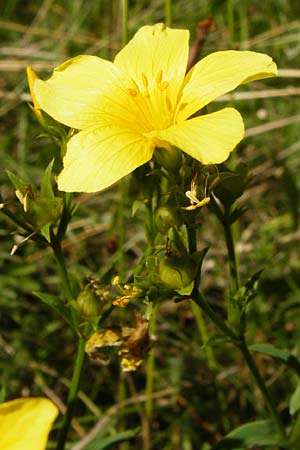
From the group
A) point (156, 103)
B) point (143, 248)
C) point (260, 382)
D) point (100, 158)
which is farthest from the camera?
point (143, 248)

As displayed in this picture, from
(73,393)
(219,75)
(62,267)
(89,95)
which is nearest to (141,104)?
(89,95)

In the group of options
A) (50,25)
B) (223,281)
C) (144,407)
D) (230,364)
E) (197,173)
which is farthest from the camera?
(50,25)

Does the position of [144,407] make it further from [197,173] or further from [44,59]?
[44,59]

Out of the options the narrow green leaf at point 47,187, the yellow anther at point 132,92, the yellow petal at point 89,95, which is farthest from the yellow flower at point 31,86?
the yellow anther at point 132,92

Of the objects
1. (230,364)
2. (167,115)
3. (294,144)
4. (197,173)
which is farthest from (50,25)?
(197,173)

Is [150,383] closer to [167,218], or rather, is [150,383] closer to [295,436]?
[295,436]
